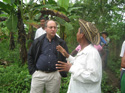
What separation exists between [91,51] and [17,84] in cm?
263

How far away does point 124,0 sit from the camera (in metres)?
5.34

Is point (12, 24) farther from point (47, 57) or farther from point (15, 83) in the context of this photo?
point (47, 57)

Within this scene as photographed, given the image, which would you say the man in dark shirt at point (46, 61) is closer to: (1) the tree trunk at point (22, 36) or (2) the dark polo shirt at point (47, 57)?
(2) the dark polo shirt at point (47, 57)

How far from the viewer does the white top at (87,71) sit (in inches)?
58.1

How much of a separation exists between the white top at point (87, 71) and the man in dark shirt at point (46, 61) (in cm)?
76

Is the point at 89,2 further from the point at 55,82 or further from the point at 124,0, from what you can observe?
the point at 55,82

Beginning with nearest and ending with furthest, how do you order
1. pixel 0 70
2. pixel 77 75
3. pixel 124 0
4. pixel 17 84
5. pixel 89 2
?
pixel 77 75 → pixel 17 84 → pixel 0 70 → pixel 124 0 → pixel 89 2

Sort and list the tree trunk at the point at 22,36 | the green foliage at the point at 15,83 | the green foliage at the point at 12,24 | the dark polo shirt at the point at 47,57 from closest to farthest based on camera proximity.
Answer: the dark polo shirt at the point at 47,57 < the green foliage at the point at 15,83 < the green foliage at the point at 12,24 < the tree trunk at the point at 22,36

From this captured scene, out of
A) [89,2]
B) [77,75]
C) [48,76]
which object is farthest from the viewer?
[89,2]

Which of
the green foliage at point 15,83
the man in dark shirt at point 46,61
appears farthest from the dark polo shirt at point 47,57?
the green foliage at point 15,83

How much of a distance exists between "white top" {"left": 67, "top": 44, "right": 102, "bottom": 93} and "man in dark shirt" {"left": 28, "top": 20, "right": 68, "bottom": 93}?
76cm

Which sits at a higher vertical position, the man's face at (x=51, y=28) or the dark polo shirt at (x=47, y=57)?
the man's face at (x=51, y=28)

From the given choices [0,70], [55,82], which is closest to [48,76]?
[55,82]

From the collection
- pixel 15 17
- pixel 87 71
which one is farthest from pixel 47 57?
pixel 15 17
